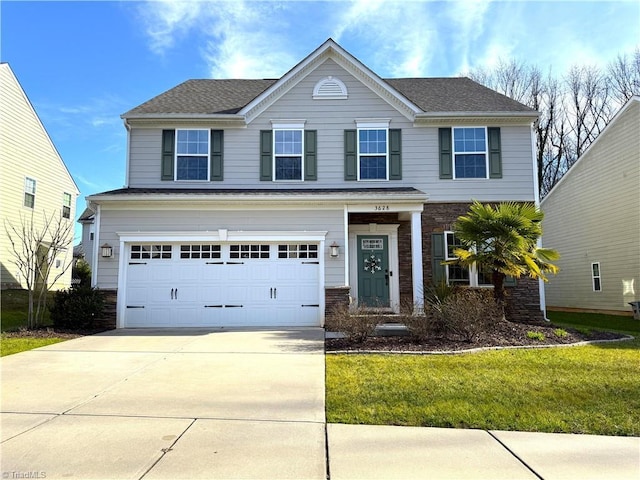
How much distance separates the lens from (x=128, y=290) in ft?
38.1

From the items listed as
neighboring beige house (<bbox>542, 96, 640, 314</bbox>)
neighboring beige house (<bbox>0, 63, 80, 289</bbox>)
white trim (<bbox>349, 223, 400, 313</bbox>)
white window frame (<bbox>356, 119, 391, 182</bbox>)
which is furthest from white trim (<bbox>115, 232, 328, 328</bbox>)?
neighboring beige house (<bbox>542, 96, 640, 314</bbox>)

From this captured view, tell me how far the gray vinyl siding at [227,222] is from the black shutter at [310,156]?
174cm

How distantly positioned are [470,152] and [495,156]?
73cm

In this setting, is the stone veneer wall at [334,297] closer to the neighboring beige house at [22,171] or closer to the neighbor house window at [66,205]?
the neighboring beige house at [22,171]

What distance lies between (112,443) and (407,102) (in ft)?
38.2

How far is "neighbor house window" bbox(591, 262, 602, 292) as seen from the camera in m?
16.0

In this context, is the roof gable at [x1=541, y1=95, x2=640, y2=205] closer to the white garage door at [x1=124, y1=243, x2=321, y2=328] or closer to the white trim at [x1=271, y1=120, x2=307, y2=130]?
the white trim at [x1=271, y1=120, x2=307, y2=130]

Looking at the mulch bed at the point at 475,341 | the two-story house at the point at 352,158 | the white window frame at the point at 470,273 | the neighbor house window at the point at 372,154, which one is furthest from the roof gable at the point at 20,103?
the white window frame at the point at 470,273

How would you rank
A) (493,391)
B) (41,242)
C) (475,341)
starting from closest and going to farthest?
(493,391), (475,341), (41,242)

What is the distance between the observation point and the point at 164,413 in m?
4.74

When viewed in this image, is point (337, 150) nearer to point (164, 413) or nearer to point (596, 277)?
point (164, 413)

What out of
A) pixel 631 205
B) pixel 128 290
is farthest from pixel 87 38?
pixel 631 205

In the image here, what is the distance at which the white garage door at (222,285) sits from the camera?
11586 mm

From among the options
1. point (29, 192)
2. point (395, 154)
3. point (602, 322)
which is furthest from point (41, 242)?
point (602, 322)
